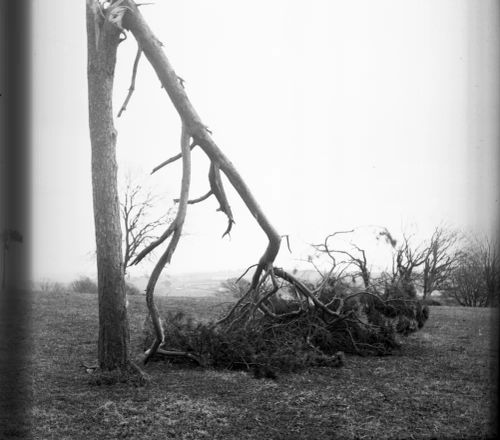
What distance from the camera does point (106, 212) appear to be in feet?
16.9

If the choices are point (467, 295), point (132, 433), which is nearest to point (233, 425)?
point (132, 433)

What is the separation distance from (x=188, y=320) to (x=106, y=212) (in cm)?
169

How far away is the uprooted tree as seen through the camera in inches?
203

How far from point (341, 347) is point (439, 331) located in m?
2.69

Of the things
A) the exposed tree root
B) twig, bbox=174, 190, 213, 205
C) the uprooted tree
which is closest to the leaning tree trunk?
the uprooted tree

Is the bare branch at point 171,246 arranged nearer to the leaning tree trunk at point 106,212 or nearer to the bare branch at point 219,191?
the leaning tree trunk at point 106,212

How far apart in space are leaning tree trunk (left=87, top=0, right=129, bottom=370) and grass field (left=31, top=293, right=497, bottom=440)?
46 centimetres

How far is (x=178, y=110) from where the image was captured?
573 centimetres

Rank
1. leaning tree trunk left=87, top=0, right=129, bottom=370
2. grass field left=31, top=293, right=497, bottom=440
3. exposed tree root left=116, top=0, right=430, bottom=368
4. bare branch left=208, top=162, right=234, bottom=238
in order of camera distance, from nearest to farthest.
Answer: grass field left=31, top=293, right=497, bottom=440
leaning tree trunk left=87, top=0, right=129, bottom=370
exposed tree root left=116, top=0, right=430, bottom=368
bare branch left=208, top=162, right=234, bottom=238

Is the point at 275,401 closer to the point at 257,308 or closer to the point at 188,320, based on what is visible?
the point at 188,320

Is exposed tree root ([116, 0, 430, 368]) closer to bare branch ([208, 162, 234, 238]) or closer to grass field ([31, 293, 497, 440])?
bare branch ([208, 162, 234, 238])

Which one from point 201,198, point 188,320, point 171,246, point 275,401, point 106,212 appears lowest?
point 275,401

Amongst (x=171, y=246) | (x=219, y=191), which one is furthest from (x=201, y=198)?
(x=171, y=246)

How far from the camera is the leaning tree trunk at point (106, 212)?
510 centimetres
